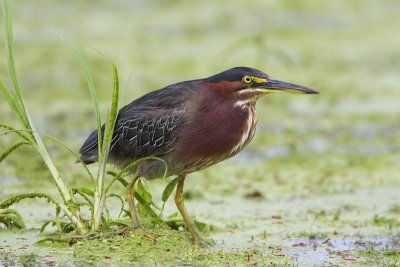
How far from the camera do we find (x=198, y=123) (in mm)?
5441

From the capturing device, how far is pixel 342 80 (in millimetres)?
13078

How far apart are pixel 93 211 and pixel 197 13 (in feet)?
33.1

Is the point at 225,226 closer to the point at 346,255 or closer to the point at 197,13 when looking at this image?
the point at 346,255

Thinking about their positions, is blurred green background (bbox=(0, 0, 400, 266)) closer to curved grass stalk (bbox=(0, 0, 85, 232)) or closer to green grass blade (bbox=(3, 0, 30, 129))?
curved grass stalk (bbox=(0, 0, 85, 232))

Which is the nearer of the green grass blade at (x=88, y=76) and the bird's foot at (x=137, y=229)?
the green grass blade at (x=88, y=76)

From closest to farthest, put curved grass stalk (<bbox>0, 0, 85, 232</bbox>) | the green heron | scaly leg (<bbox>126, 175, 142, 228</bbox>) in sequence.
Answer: curved grass stalk (<bbox>0, 0, 85, 232</bbox>), the green heron, scaly leg (<bbox>126, 175, 142, 228</bbox>)

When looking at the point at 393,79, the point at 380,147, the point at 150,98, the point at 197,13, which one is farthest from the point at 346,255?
the point at 197,13

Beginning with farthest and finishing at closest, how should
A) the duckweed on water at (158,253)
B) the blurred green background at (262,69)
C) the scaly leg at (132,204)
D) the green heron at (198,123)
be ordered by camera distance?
1. the blurred green background at (262,69)
2. the scaly leg at (132,204)
3. the green heron at (198,123)
4. the duckweed on water at (158,253)

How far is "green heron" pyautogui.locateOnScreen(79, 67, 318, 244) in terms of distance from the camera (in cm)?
542

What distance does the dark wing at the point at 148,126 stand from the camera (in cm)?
551

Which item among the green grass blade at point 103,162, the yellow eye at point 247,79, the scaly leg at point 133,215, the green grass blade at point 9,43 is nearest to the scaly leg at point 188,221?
the scaly leg at point 133,215

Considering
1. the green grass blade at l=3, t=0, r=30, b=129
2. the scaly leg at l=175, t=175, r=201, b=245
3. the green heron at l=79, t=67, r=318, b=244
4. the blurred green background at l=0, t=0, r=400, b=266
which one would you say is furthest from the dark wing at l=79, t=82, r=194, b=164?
the blurred green background at l=0, t=0, r=400, b=266

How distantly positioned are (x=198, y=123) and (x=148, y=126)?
36 centimetres

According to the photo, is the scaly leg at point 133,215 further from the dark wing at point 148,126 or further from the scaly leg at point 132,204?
the dark wing at point 148,126
